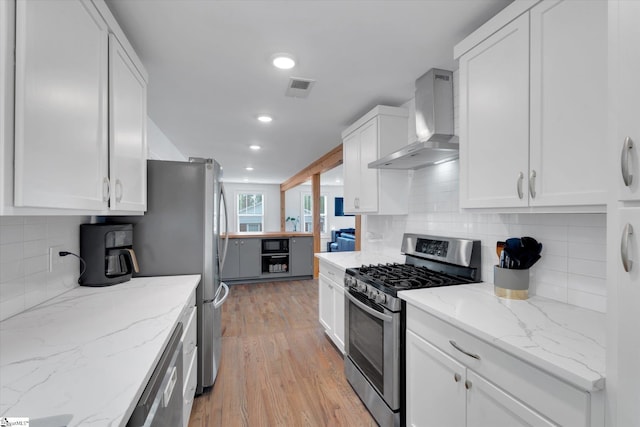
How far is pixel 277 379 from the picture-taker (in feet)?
7.95

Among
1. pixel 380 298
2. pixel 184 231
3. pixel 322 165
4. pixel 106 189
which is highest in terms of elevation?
pixel 322 165

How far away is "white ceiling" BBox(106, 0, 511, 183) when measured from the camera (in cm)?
151

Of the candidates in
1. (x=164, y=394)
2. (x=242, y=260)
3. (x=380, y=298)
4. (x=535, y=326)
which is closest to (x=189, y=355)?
(x=164, y=394)

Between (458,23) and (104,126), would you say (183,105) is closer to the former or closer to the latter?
(104,126)

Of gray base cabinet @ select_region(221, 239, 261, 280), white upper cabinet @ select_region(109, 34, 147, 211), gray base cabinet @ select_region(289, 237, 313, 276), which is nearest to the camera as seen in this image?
white upper cabinet @ select_region(109, 34, 147, 211)

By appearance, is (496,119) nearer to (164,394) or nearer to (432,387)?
(432,387)

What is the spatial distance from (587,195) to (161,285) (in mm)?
2241

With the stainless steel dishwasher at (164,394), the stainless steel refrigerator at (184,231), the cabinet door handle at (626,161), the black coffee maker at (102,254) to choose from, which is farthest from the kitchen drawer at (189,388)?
the cabinet door handle at (626,161)

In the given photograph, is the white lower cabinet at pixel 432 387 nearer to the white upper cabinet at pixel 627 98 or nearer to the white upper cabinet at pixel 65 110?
the white upper cabinet at pixel 627 98

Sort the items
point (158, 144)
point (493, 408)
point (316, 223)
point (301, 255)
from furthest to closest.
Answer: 1. point (316, 223)
2. point (301, 255)
3. point (158, 144)
4. point (493, 408)

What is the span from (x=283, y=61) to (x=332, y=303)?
2137mm

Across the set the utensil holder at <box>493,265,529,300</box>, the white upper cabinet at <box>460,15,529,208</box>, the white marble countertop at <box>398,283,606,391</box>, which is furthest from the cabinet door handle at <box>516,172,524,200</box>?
the white marble countertop at <box>398,283,606,391</box>

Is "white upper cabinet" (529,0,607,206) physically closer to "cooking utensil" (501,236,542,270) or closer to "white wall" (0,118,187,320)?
"cooking utensil" (501,236,542,270)

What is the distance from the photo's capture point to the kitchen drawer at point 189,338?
5.63 ft
